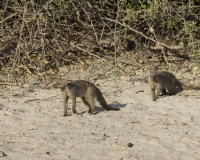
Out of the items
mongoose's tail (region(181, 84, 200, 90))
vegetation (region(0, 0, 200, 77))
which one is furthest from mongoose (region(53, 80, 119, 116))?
mongoose's tail (region(181, 84, 200, 90))

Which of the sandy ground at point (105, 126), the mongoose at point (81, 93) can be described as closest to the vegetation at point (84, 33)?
the sandy ground at point (105, 126)

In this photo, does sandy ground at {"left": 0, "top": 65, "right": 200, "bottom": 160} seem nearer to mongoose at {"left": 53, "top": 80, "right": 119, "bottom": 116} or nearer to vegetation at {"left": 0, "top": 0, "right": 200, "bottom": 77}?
mongoose at {"left": 53, "top": 80, "right": 119, "bottom": 116}

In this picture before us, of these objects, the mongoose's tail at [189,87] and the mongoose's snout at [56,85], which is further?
the mongoose's tail at [189,87]

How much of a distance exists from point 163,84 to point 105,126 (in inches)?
68.0

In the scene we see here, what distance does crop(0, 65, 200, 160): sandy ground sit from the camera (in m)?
4.63

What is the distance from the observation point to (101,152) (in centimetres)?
463

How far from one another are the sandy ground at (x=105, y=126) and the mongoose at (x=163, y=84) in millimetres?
117

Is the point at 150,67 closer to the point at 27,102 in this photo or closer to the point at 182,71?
the point at 182,71

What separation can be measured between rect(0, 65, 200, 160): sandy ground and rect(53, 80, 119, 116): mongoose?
0.12 metres

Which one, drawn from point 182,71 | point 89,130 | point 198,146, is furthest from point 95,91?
point 182,71

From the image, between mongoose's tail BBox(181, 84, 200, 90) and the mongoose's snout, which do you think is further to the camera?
mongoose's tail BBox(181, 84, 200, 90)

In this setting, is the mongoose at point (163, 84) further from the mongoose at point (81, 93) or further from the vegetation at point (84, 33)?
the mongoose at point (81, 93)

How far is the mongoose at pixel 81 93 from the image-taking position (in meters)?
5.91

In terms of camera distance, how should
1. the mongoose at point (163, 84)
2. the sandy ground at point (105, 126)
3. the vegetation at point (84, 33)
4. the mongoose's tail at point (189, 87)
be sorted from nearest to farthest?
1. the sandy ground at point (105, 126)
2. the mongoose at point (163, 84)
3. the mongoose's tail at point (189, 87)
4. the vegetation at point (84, 33)
